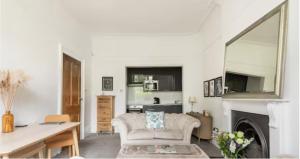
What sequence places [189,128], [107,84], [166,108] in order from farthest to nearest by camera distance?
[166,108] < [107,84] < [189,128]

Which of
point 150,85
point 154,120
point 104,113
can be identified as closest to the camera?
point 154,120

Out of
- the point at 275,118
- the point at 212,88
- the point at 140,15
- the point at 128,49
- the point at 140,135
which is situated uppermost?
the point at 140,15

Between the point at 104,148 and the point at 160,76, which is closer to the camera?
the point at 104,148

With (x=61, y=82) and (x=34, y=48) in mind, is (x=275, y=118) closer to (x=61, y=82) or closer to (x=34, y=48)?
(x=34, y=48)

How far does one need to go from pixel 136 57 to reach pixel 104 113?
6.48 ft

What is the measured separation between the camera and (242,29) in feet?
10.3

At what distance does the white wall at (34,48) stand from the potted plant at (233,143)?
2698mm

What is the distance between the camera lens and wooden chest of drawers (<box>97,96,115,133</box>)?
6.45 metres

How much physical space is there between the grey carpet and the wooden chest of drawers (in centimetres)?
71

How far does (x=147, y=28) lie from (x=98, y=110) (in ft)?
9.24

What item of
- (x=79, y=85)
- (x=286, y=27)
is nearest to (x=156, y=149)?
(x=286, y=27)

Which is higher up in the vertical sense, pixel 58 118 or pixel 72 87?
pixel 72 87

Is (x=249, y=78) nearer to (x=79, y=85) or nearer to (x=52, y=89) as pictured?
(x=52, y=89)

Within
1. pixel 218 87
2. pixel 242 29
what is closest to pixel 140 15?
pixel 218 87
